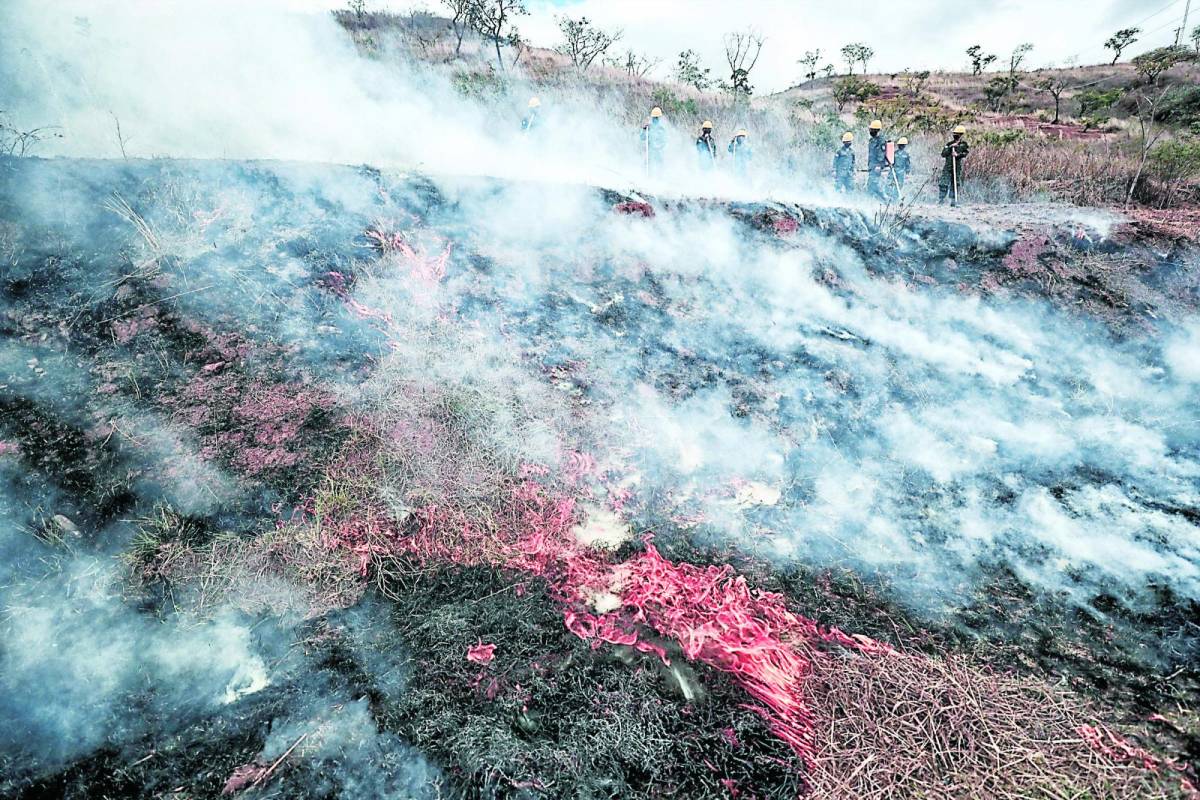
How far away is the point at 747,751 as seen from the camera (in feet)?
8.99

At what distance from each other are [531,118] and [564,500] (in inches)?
413

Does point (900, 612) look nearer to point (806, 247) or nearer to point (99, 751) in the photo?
point (99, 751)

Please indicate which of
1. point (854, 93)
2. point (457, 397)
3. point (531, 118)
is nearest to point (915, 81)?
point (854, 93)

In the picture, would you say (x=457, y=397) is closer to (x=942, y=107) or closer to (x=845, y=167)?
(x=845, y=167)

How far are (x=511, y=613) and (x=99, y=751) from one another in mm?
2160

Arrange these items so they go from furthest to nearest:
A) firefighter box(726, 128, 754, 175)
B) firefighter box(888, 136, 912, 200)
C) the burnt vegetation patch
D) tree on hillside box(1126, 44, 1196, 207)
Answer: tree on hillside box(1126, 44, 1196, 207)
firefighter box(726, 128, 754, 175)
firefighter box(888, 136, 912, 200)
the burnt vegetation patch

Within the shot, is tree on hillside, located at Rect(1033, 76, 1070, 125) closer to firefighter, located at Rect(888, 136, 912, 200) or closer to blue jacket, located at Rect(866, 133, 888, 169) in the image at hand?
firefighter, located at Rect(888, 136, 912, 200)

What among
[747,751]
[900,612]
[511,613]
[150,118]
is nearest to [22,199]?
[150,118]

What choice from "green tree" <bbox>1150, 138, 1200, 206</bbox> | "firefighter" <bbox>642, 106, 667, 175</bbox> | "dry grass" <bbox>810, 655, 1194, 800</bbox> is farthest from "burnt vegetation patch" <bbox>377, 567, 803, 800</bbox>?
"green tree" <bbox>1150, 138, 1200, 206</bbox>

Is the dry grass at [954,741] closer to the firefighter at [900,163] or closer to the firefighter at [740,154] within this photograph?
the firefighter at [900,163]

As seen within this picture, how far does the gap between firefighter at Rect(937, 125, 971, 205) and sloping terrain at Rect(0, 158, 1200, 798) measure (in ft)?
12.1

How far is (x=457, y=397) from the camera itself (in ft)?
16.4

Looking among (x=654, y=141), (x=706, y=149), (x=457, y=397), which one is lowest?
(x=457, y=397)

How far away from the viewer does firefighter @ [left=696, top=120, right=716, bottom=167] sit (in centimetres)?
1137
